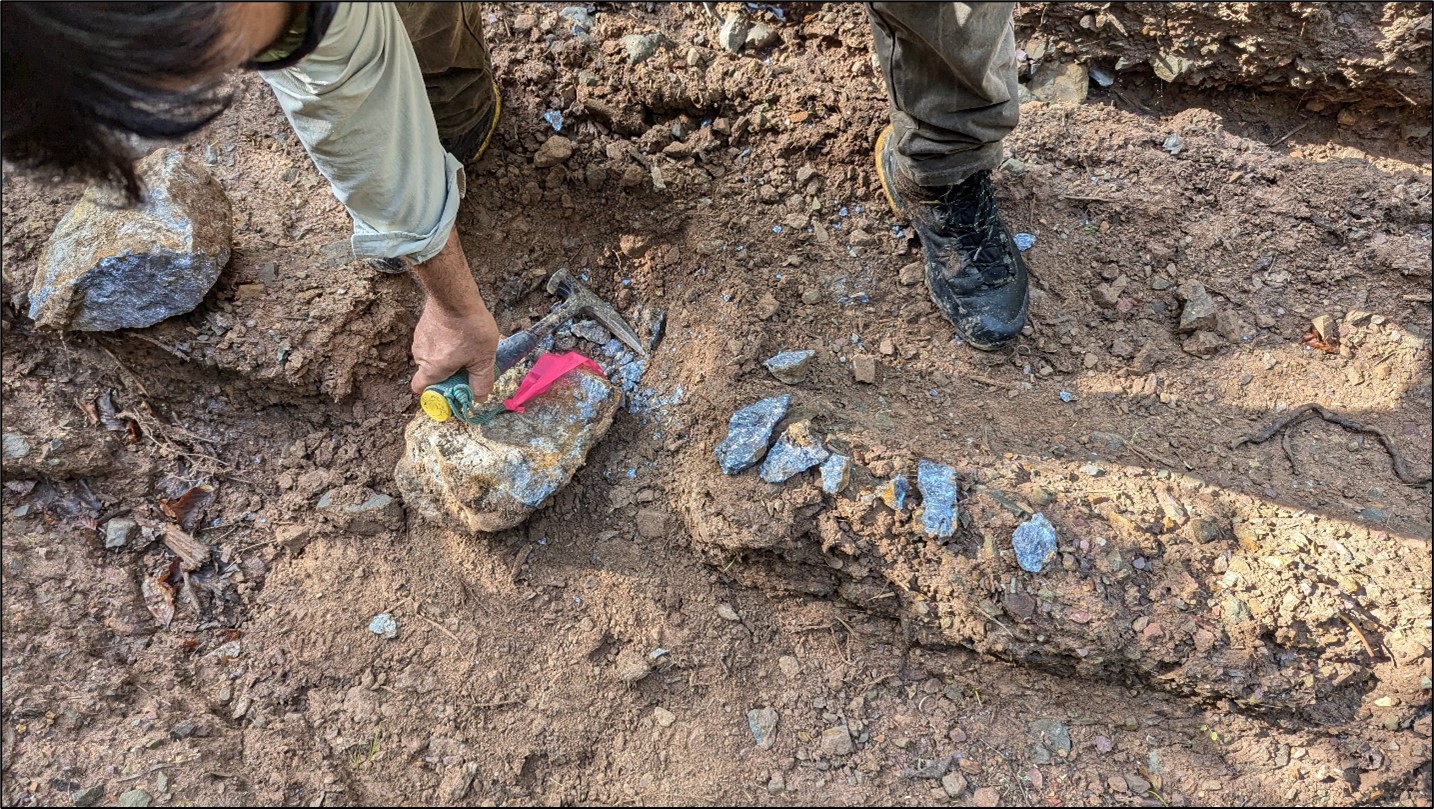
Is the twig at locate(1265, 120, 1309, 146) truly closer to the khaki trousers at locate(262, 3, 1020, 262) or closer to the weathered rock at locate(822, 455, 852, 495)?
the khaki trousers at locate(262, 3, 1020, 262)

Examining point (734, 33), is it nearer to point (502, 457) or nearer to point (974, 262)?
point (974, 262)

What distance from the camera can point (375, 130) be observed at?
1.29m

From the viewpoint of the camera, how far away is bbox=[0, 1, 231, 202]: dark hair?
1.04m

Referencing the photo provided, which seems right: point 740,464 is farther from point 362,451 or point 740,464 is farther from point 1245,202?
point 1245,202

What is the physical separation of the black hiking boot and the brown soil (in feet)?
0.27

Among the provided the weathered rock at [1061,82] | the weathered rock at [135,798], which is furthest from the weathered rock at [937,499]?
the weathered rock at [135,798]

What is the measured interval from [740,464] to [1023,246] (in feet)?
3.65

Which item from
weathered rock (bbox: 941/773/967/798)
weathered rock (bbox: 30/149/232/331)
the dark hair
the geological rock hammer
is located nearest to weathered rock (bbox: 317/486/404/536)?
the geological rock hammer

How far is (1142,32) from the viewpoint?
2.32 metres

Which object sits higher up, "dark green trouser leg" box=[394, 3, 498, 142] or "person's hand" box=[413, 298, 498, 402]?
"dark green trouser leg" box=[394, 3, 498, 142]

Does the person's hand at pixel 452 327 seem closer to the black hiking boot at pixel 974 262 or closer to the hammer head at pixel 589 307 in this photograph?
the hammer head at pixel 589 307

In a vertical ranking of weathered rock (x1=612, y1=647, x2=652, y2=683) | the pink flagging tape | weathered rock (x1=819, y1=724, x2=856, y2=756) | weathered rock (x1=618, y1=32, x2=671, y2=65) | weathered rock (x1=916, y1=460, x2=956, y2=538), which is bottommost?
weathered rock (x1=819, y1=724, x2=856, y2=756)

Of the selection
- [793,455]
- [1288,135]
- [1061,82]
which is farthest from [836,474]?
[1288,135]

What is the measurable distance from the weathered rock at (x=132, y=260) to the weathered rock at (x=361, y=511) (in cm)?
62
